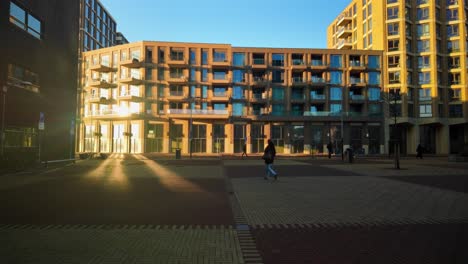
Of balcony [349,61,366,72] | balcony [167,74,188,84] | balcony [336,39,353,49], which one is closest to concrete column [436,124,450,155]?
balcony [349,61,366,72]

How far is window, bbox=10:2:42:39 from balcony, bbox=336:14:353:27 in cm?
5352

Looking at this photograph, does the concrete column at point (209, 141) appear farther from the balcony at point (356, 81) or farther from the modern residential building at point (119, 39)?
the modern residential building at point (119, 39)

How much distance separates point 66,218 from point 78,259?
250cm

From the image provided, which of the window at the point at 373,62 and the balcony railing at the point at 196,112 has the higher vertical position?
the window at the point at 373,62

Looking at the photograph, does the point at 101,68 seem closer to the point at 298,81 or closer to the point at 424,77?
the point at 298,81

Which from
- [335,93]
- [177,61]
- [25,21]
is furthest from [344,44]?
[25,21]

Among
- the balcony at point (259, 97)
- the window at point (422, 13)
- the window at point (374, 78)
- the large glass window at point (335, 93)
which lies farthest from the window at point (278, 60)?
the window at point (422, 13)

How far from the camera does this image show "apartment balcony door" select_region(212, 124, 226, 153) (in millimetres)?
43438

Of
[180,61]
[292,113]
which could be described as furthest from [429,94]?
[180,61]

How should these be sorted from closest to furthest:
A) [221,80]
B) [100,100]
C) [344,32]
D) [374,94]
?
[221,80] → [100,100] → [374,94] → [344,32]

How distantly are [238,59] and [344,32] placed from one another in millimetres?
25641

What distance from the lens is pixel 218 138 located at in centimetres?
4356

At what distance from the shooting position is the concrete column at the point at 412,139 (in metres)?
45.3

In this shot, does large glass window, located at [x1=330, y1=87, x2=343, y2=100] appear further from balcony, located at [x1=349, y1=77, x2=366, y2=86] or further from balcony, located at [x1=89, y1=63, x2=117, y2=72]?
balcony, located at [x1=89, y1=63, x2=117, y2=72]
